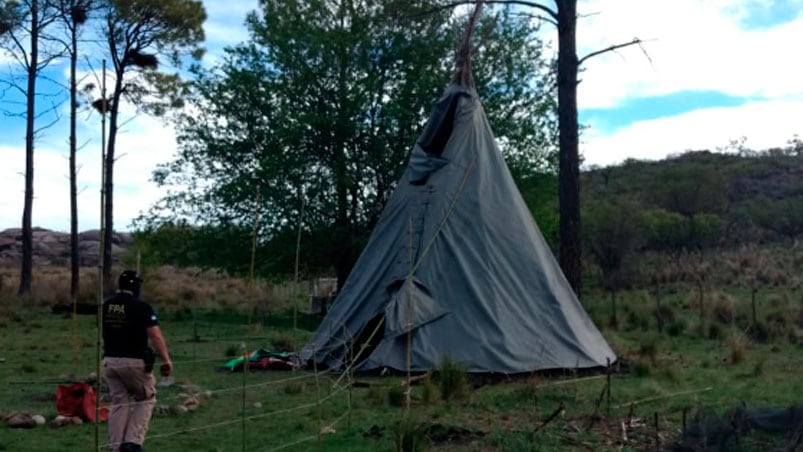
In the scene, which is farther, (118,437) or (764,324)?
(764,324)

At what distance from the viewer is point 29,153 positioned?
29.0m

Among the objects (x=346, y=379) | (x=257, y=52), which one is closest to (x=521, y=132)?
(x=257, y=52)

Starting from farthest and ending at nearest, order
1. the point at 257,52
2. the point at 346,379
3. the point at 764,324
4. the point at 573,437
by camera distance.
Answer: the point at 257,52
the point at 764,324
the point at 346,379
the point at 573,437

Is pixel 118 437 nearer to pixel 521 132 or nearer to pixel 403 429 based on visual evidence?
pixel 403 429

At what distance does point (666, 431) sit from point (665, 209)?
41.0 meters

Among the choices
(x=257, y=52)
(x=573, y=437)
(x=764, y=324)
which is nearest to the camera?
(x=573, y=437)

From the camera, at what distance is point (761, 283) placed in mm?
28484

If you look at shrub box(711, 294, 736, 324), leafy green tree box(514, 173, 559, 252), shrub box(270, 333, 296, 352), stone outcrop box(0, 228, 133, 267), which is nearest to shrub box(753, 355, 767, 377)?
shrub box(711, 294, 736, 324)

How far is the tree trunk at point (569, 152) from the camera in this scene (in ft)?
49.4

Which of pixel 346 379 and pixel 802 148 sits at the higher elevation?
pixel 802 148

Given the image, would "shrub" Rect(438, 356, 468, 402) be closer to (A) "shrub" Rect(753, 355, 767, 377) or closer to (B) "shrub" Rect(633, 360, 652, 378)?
(B) "shrub" Rect(633, 360, 652, 378)

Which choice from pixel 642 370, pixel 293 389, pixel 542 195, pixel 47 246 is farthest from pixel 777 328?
pixel 47 246

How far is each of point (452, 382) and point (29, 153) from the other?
22.1m

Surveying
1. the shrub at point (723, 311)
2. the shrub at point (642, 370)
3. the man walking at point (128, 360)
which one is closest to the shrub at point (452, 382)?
the shrub at point (642, 370)
